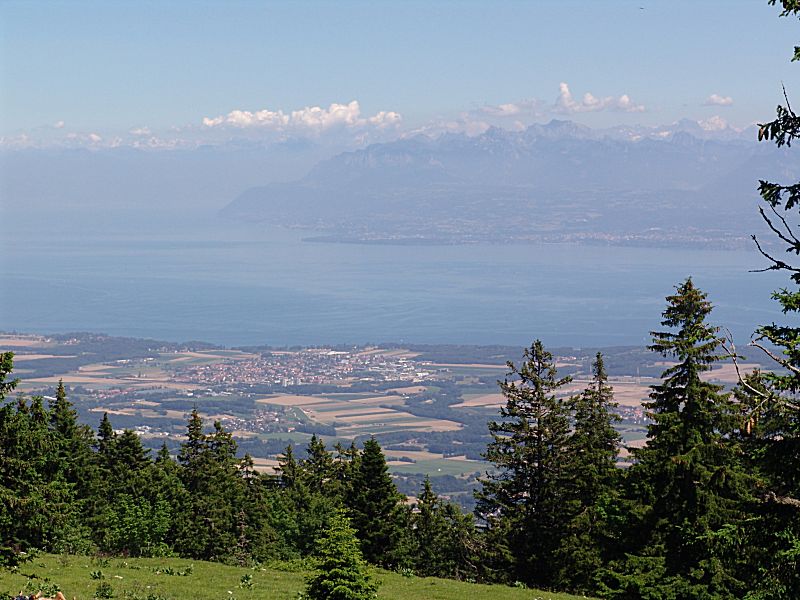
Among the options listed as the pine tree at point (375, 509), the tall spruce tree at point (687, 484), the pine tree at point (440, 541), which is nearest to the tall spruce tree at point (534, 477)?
the pine tree at point (440, 541)

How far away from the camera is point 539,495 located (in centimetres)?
3359

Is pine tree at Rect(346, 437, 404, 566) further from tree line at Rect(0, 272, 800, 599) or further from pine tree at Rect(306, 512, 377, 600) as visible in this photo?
pine tree at Rect(306, 512, 377, 600)

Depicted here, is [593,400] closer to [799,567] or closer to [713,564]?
[713,564]

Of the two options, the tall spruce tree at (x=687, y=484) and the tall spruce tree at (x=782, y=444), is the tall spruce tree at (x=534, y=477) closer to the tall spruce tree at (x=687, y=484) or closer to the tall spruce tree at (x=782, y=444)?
the tall spruce tree at (x=687, y=484)

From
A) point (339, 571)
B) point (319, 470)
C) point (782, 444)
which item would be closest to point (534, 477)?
point (339, 571)

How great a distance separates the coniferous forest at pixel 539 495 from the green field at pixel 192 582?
4.30ft

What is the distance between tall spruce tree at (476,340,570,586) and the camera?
33.1 meters

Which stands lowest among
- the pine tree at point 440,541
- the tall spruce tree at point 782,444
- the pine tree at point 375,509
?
the pine tree at point 440,541

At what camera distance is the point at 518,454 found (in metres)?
33.5

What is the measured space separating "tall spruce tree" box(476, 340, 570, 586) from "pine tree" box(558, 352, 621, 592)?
0.55m

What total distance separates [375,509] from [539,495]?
6.41 meters

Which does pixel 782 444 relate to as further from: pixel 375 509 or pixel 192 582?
pixel 375 509

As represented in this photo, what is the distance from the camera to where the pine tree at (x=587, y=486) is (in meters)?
30.3

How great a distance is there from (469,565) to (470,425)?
487 feet
